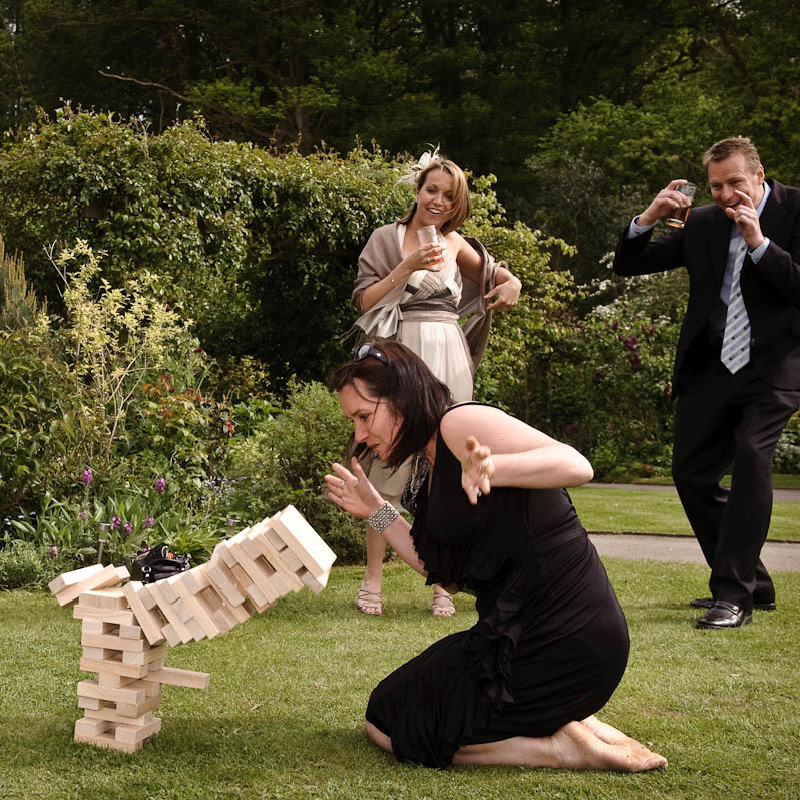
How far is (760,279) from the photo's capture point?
4496mm

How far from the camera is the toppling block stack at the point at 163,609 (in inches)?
102

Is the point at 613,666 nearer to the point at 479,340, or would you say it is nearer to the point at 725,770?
the point at 725,770

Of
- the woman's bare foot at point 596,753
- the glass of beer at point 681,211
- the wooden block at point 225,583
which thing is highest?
the glass of beer at point 681,211

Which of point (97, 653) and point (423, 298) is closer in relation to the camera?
point (97, 653)

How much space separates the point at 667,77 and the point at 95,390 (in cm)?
2326

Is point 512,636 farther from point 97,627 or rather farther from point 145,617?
point 97,627

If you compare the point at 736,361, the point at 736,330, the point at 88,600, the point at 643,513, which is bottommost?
the point at 643,513

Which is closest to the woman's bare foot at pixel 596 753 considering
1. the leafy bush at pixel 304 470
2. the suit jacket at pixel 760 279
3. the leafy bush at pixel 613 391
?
the suit jacket at pixel 760 279

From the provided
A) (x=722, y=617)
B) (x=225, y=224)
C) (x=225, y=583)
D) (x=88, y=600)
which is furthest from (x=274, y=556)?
(x=225, y=224)

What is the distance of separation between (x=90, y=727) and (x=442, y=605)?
7.06ft

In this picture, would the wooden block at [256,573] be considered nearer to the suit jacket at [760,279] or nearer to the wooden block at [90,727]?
the wooden block at [90,727]

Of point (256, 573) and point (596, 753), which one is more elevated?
point (256, 573)

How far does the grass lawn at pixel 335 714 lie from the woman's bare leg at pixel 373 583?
0.26 ft

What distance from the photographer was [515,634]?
2639 mm
